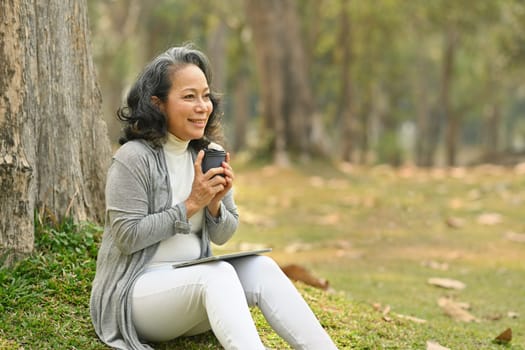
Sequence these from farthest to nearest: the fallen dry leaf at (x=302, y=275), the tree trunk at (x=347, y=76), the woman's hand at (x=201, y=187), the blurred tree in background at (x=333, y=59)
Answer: the tree trunk at (x=347, y=76)
the blurred tree in background at (x=333, y=59)
the fallen dry leaf at (x=302, y=275)
the woman's hand at (x=201, y=187)

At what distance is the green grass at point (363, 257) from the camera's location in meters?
3.82

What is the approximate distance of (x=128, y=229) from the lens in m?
3.37

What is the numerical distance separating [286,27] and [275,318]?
9649mm

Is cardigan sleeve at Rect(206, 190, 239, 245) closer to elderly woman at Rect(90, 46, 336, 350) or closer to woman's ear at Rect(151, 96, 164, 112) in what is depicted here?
elderly woman at Rect(90, 46, 336, 350)

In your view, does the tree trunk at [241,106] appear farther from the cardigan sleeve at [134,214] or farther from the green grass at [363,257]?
the cardigan sleeve at [134,214]

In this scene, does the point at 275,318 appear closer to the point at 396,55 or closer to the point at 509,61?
the point at 509,61

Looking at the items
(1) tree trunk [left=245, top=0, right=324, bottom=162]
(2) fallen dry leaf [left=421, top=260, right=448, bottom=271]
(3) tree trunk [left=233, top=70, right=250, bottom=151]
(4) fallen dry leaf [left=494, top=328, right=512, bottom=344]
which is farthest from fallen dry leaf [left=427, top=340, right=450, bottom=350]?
(3) tree trunk [left=233, top=70, right=250, bottom=151]

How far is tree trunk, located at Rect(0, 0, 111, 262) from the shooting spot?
3775 mm

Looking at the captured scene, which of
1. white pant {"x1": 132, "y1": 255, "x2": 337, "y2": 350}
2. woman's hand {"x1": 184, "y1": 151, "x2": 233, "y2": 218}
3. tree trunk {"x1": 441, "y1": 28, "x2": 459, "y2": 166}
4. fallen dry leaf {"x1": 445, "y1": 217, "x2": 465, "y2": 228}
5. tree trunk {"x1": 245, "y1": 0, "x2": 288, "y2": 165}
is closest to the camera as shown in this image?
white pant {"x1": 132, "y1": 255, "x2": 337, "y2": 350}

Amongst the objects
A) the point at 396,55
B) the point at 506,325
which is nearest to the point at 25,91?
the point at 506,325

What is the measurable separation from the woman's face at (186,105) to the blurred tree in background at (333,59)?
8655 millimetres

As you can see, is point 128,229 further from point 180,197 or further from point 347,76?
point 347,76

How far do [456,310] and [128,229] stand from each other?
283cm

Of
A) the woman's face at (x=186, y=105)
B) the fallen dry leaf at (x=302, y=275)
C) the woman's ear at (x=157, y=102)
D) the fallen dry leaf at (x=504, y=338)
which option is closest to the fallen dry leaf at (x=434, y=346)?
the fallen dry leaf at (x=504, y=338)
